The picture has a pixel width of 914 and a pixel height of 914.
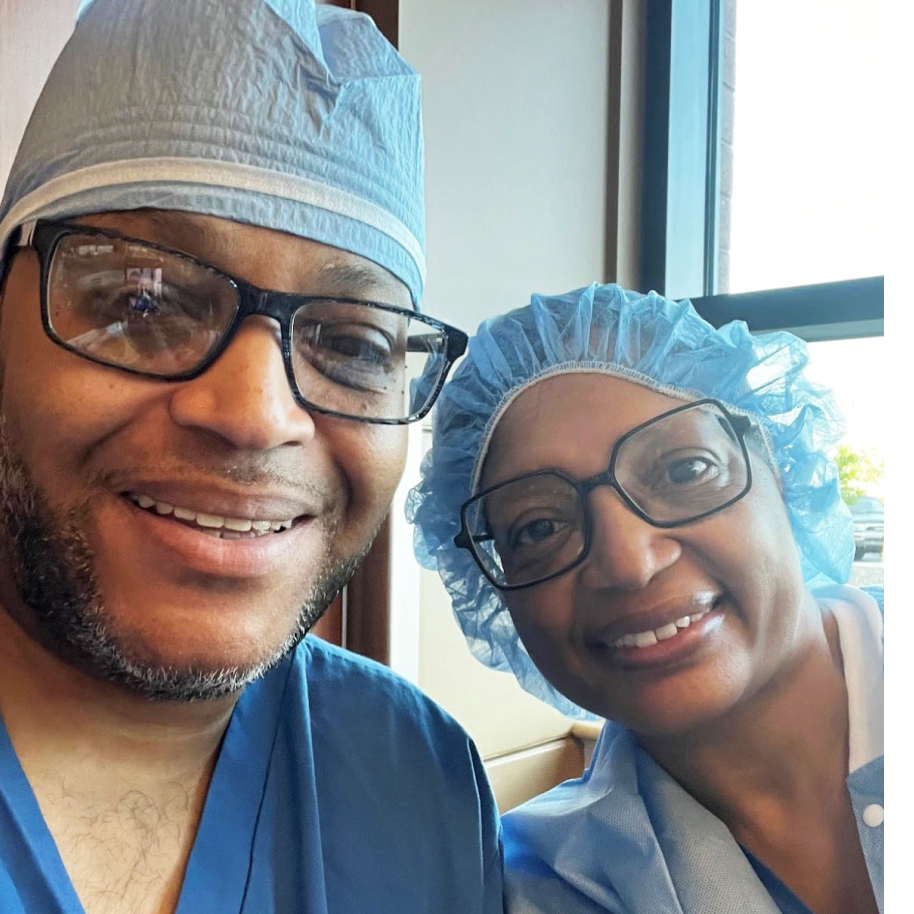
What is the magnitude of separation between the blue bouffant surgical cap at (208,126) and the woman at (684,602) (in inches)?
10.8

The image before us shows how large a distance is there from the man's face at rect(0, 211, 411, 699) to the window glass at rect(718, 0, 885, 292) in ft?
2.82

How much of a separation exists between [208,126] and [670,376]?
1.75ft

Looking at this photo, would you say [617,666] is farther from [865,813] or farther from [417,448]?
[417,448]

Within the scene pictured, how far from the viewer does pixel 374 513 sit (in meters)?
0.94

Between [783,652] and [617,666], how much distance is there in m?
0.17

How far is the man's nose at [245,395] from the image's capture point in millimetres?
750

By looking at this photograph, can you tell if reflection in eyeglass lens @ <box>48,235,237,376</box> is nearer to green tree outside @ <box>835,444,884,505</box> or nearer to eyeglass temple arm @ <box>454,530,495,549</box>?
eyeglass temple arm @ <box>454,530,495,549</box>

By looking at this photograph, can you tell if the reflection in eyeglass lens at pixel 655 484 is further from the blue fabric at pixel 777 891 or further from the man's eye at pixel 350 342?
the blue fabric at pixel 777 891

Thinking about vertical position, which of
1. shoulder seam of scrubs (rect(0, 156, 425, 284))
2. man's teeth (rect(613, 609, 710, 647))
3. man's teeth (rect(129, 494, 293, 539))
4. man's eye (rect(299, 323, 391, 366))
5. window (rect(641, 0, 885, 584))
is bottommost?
man's teeth (rect(613, 609, 710, 647))

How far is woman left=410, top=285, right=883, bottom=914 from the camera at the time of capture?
81 cm

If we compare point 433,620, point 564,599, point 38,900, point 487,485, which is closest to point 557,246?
point 433,620

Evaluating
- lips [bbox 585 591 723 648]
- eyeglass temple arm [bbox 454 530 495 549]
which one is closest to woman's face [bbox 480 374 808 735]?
lips [bbox 585 591 723 648]

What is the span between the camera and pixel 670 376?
0.88 meters

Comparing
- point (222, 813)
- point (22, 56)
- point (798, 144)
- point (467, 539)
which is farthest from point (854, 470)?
point (22, 56)
